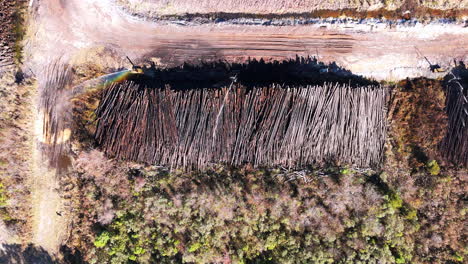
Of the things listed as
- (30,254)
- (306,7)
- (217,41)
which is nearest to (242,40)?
(217,41)

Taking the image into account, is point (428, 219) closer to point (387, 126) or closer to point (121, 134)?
point (387, 126)

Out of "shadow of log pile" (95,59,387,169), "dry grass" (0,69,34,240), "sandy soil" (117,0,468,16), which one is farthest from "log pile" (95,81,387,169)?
"dry grass" (0,69,34,240)

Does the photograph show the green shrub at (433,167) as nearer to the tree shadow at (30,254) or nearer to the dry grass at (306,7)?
the dry grass at (306,7)

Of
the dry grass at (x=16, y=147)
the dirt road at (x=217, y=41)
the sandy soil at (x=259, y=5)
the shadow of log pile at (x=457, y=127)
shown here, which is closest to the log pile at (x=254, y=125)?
the dirt road at (x=217, y=41)

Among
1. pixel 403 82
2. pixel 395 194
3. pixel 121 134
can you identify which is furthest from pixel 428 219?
pixel 121 134

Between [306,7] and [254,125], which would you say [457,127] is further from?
[254,125]

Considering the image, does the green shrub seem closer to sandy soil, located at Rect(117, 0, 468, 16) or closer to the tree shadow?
sandy soil, located at Rect(117, 0, 468, 16)
